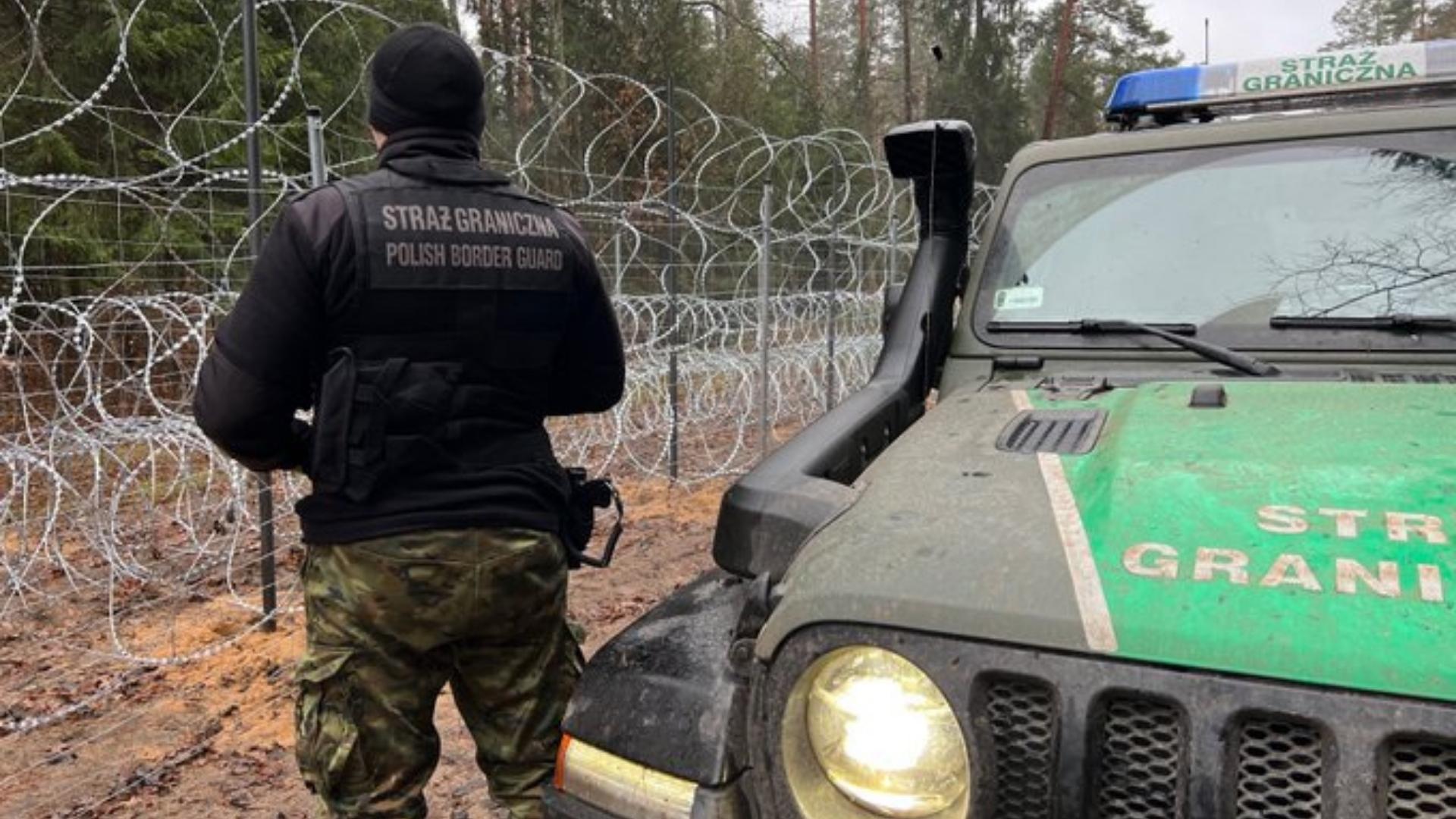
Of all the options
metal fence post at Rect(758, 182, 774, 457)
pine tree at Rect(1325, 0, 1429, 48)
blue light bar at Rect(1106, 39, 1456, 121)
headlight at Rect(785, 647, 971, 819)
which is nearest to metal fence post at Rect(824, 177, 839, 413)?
metal fence post at Rect(758, 182, 774, 457)

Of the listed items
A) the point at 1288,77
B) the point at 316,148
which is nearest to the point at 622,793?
the point at 1288,77

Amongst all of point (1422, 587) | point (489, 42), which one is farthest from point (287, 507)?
point (489, 42)

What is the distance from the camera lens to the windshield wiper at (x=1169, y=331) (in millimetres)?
2357

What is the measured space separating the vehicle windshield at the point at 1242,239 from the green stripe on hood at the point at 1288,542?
676 mm

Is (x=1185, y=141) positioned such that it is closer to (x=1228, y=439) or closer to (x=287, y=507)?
(x=1228, y=439)

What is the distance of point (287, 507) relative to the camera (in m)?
6.29

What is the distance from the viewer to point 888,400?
2.66m

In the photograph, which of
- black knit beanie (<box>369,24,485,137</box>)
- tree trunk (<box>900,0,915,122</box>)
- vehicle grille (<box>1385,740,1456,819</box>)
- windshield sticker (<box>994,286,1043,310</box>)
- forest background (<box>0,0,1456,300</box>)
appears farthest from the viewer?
tree trunk (<box>900,0,915,122</box>)

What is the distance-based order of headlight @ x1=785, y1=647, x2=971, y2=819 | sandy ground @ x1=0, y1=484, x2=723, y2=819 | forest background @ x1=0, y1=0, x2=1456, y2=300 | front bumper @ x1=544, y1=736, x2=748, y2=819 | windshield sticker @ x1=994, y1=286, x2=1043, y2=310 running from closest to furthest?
headlight @ x1=785, y1=647, x2=971, y2=819, front bumper @ x1=544, y1=736, x2=748, y2=819, windshield sticker @ x1=994, y1=286, x2=1043, y2=310, sandy ground @ x1=0, y1=484, x2=723, y2=819, forest background @ x1=0, y1=0, x2=1456, y2=300

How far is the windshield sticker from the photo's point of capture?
2.83 meters

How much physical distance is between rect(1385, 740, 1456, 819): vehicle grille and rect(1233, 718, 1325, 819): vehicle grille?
2.9 inches

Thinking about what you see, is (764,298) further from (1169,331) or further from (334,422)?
(334,422)

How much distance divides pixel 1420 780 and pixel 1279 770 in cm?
14

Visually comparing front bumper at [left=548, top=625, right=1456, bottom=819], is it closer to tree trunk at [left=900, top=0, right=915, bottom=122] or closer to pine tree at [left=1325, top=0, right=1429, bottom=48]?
tree trunk at [left=900, top=0, right=915, bottom=122]
